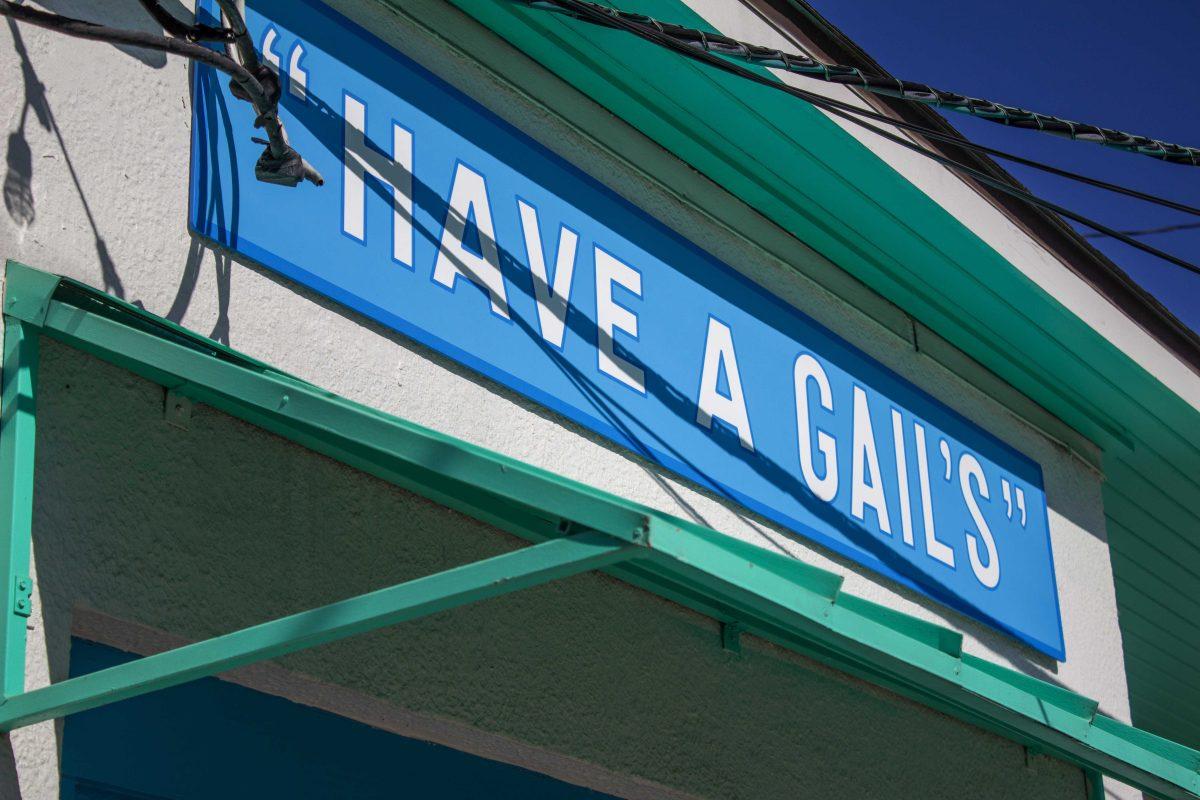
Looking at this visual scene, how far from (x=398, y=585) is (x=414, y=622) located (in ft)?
3.72

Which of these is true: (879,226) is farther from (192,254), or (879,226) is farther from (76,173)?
(76,173)

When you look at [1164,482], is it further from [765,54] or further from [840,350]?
[765,54]

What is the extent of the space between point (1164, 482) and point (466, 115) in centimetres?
498

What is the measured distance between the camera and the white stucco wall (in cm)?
319

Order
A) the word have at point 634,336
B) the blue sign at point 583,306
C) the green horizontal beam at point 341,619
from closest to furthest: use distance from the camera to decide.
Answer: the green horizontal beam at point 341,619
the blue sign at point 583,306
the word have at point 634,336

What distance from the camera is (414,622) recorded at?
3670mm

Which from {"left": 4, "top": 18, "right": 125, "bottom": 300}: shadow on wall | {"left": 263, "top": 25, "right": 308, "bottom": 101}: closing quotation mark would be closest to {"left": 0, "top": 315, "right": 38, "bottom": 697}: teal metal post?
{"left": 4, "top": 18, "right": 125, "bottom": 300}: shadow on wall

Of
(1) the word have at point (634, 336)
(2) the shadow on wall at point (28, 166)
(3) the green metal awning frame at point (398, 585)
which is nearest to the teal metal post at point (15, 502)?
(3) the green metal awning frame at point (398, 585)

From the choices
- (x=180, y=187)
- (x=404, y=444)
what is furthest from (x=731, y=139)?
(x=404, y=444)

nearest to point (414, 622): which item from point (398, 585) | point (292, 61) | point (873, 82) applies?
point (398, 585)

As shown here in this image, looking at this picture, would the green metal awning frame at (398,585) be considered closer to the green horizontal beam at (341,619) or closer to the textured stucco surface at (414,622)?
the green horizontal beam at (341,619)

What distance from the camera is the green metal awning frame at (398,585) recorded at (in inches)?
97.3

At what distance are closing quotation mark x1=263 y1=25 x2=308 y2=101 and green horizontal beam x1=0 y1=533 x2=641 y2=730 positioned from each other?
194cm

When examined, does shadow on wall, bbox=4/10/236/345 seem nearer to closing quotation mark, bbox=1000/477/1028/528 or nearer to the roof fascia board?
the roof fascia board
